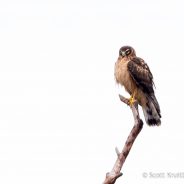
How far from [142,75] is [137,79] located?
0.62 ft

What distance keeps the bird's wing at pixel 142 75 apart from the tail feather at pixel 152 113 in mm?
431

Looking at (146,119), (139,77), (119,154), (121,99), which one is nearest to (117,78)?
(139,77)

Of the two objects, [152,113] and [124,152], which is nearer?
[124,152]

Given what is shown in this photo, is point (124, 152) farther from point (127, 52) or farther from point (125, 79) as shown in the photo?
point (127, 52)

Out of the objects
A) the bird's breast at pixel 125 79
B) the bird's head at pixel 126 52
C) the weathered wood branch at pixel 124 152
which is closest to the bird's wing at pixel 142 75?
the bird's breast at pixel 125 79

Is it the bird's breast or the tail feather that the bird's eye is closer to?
the bird's breast

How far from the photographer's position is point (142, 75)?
15227mm

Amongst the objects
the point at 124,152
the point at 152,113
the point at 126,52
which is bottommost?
the point at 124,152

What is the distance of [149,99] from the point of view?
1473 centimetres

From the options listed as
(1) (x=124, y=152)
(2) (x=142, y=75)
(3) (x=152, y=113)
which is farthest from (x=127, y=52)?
(1) (x=124, y=152)

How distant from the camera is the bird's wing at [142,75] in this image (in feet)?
49.4

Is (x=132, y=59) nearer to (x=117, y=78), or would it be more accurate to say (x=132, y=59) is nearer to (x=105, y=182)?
(x=117, y=78)

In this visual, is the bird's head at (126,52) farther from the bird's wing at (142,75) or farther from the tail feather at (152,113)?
the tail feather at (152,113)

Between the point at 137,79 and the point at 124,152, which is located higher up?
the point at 137,79
